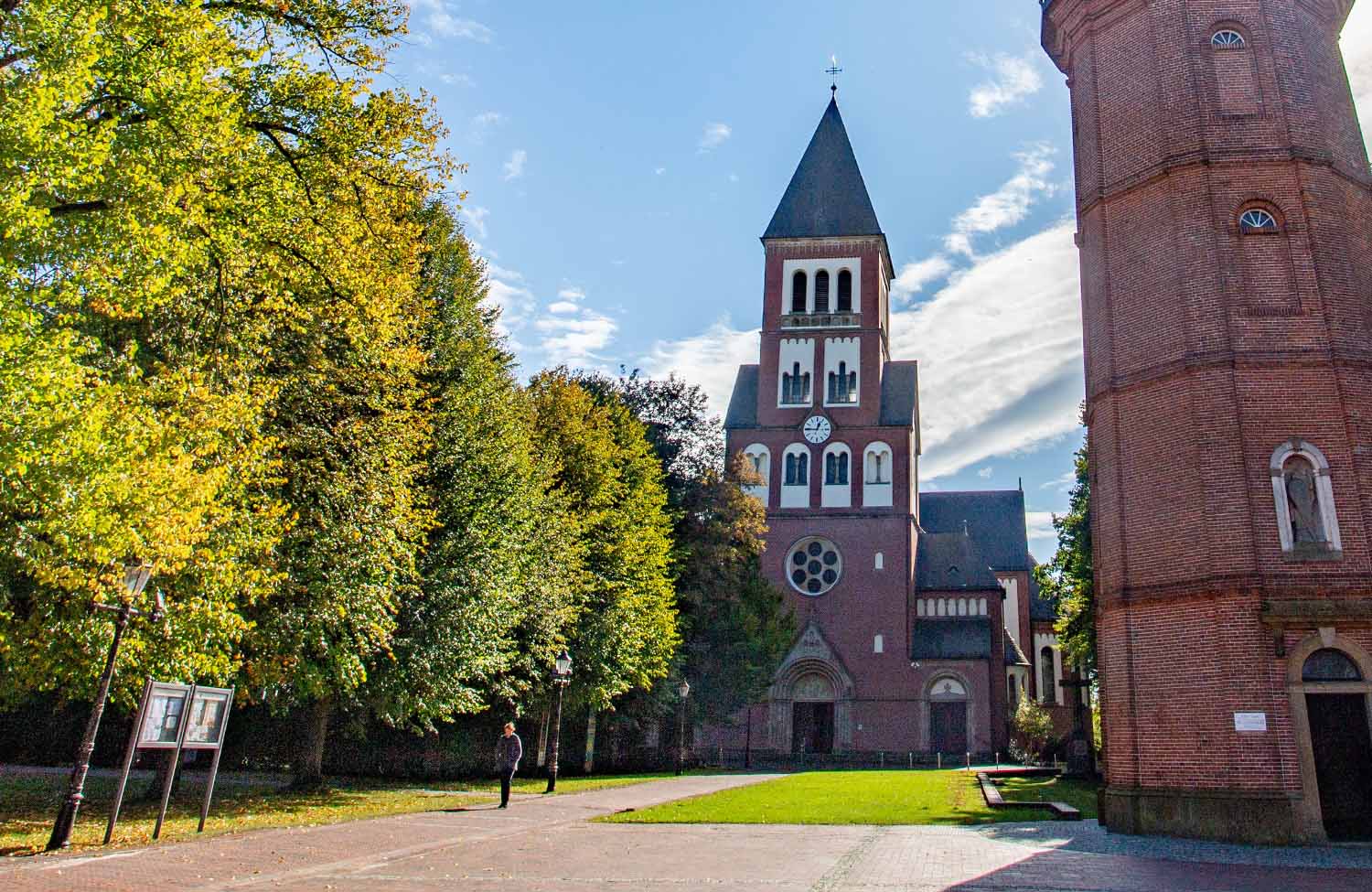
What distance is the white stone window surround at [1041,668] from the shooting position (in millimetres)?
55875

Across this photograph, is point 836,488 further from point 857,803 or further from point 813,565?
point 857,803

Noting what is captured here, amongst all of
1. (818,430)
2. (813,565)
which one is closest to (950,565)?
(813,565)

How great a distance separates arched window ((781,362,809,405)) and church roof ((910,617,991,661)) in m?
12.5

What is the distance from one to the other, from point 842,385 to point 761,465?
19.3ft

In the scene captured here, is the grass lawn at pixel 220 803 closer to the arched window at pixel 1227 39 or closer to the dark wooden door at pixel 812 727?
the arched window at pixel 1227 39

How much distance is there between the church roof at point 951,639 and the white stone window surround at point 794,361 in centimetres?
1288

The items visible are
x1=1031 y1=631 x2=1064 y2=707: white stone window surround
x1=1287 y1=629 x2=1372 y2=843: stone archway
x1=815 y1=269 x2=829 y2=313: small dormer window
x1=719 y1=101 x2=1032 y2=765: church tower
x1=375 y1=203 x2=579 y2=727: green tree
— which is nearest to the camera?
x1=1287 y1=629 x2=1372 y2=843: stone archway

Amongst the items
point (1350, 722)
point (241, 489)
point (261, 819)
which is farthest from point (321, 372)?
point (1350, 722)

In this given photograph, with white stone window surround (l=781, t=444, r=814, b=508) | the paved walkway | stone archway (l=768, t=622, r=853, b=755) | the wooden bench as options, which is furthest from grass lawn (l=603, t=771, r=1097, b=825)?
white stone window surround (l=781, t=444, r=814, b=508)

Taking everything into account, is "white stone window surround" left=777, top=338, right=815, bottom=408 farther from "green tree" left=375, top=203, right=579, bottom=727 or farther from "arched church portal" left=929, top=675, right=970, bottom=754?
"green tree" left=375, top=203, right=579, bottom=727

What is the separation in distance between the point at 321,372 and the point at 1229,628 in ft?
51.7

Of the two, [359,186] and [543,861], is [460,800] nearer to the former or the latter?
[543,861]

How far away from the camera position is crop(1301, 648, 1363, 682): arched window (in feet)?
47.5

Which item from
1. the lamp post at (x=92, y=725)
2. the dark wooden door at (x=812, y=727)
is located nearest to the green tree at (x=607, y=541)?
the dark wooden door at (x=812, y=727)
